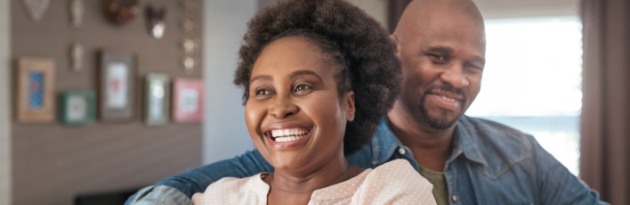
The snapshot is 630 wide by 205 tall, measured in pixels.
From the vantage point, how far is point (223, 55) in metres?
4.00

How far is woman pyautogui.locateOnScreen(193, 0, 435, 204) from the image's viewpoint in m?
0.96

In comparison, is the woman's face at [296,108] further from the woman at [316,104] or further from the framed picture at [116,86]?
the framed picture at [116,86]

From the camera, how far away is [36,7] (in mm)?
3004

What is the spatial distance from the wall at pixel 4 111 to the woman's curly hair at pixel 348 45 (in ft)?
6.86

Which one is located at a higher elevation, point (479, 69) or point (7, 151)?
point (479, 69)

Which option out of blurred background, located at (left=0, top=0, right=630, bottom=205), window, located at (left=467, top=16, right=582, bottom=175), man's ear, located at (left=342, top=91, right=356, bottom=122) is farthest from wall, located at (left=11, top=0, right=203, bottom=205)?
man's ear, located at (left=342, top=91, right=356, bottom=122)

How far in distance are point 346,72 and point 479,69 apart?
23 cm

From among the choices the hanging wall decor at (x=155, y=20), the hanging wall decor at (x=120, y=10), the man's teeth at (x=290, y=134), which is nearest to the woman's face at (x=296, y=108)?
the man's teeth at (x=290, y=134)

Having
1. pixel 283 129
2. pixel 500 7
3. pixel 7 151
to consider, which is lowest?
pixel 7 151

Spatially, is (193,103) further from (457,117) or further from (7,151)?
(457,117)

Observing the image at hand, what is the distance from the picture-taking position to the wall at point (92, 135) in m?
3.01

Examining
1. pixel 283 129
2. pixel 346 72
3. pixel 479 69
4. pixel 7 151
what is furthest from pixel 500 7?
pixel 7 151

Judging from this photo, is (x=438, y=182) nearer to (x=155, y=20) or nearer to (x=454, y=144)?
(x=454, y=144)

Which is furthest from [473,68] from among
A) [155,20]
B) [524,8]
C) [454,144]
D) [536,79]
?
[155,20]
